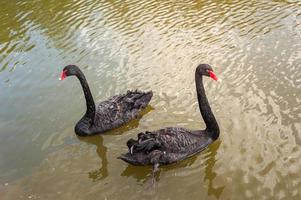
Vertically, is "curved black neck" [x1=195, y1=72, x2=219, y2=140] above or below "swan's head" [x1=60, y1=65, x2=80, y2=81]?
below

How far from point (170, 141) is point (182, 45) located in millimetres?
4428

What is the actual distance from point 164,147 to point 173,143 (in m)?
0.15

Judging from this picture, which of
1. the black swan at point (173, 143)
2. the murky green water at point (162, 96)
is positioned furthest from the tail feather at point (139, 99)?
the black swan at point (173, 143)

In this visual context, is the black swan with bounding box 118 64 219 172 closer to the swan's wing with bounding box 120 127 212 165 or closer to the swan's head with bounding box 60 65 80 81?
the swan's wing with bounding box 120 127 212 165

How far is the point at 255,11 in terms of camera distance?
10961mm

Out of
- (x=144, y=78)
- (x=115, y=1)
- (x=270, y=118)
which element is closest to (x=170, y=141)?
(x=270, y=118)

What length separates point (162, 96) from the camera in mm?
7762

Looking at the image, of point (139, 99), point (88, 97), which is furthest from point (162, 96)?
point (88, 97)

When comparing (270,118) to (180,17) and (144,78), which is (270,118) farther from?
(180,17)

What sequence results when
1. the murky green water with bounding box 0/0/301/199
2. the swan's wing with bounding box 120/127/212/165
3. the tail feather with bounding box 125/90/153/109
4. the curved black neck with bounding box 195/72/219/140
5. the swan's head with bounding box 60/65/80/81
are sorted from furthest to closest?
the tail feather with bounding box 125/90/153/109, the swan's head with bounding box 60/65/80/81, the curved black neck with bounding box 195/72/219/140, the swan's wing with bounding box 120/127/212/165, the murky green water with bounding box 0/0/301/199

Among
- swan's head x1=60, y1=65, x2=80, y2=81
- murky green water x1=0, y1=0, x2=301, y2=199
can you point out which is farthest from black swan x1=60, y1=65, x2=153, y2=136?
murky green water x1=0, y1=0, x2=301, y2=199

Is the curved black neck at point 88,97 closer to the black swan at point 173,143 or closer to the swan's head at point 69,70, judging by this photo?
the swan's head at point 69,70

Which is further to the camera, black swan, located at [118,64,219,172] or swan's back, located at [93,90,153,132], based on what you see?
swan's back, located at [93,90,153,132]

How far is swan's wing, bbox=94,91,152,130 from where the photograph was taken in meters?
7.10
